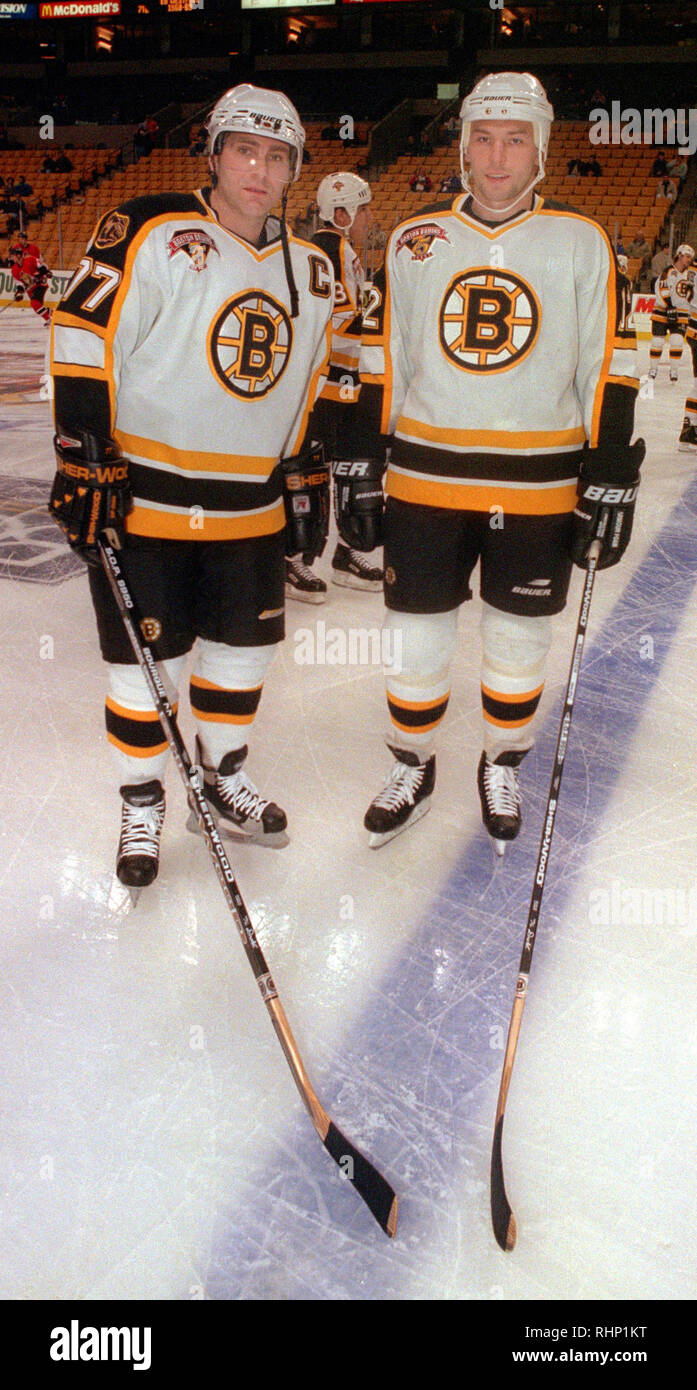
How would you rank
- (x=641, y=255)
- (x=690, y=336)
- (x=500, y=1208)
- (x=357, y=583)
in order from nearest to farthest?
(x=500, y=1208), (x=357, y=583), (x=690, y=336), (x=641, y=255)

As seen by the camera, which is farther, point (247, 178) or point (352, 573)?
point (352, 573)

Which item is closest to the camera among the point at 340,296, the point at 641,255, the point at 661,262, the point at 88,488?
the point at 88,488

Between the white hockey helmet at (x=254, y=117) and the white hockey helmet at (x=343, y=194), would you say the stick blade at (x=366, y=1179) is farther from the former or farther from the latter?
the white hockey helmet at (x=343, y=194)

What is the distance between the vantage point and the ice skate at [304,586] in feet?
11.0

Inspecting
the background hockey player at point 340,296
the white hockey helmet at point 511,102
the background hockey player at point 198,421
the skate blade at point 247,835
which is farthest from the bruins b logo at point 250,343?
the background hockey player at point 340,296

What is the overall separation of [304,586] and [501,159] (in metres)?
1.84

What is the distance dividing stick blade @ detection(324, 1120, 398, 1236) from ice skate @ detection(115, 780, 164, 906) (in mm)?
677

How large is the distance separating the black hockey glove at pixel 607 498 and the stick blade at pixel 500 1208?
1062 mm

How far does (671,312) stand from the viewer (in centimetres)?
755

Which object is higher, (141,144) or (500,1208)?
(141,144)

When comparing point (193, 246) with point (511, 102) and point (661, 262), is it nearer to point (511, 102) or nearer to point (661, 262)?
point (511, 102)

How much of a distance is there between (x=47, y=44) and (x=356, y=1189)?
77.5 feet

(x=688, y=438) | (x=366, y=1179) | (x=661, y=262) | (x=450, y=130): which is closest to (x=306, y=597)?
(x=366, y=1179)

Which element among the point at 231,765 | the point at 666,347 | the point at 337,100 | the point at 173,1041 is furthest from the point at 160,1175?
the point at 337,100
